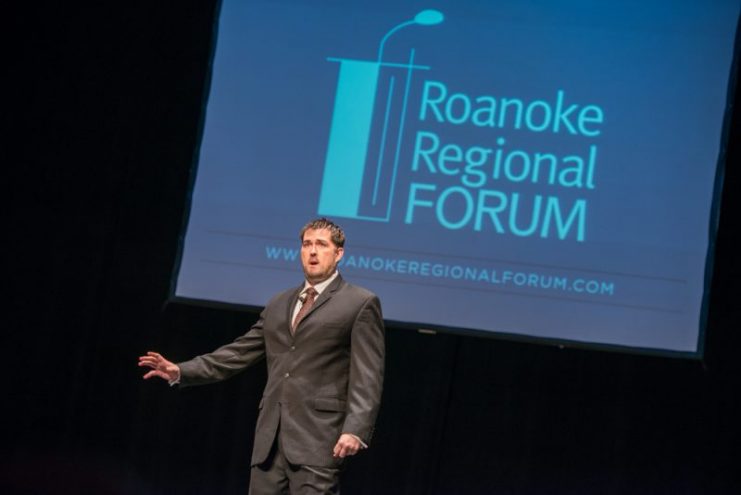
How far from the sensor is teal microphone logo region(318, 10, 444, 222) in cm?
432

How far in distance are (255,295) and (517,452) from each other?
1.33 metres

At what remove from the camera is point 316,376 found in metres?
2.98

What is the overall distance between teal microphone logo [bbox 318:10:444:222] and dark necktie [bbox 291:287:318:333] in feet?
4.05

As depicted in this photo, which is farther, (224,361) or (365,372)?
(224,361)

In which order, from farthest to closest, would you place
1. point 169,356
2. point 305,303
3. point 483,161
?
point 169,356, point 483,161, point 305,303

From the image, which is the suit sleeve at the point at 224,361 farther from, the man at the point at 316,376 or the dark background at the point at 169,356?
the dark background at the point at 169,356

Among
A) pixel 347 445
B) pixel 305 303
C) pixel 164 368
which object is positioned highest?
pixel 305 303

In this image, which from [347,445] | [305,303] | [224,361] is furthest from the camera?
[224,361]

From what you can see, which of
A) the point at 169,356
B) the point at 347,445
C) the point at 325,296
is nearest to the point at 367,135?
the point at 169,356

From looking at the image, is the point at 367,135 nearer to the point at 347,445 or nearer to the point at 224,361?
the point at 224,361

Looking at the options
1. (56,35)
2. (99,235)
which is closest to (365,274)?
(99,235)

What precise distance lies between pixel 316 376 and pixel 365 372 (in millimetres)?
168

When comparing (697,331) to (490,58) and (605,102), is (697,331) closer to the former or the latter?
(605,102)

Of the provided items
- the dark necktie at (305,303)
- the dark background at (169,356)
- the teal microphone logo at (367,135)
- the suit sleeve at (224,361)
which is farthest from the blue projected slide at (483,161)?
the dark necktie at (305,303)
